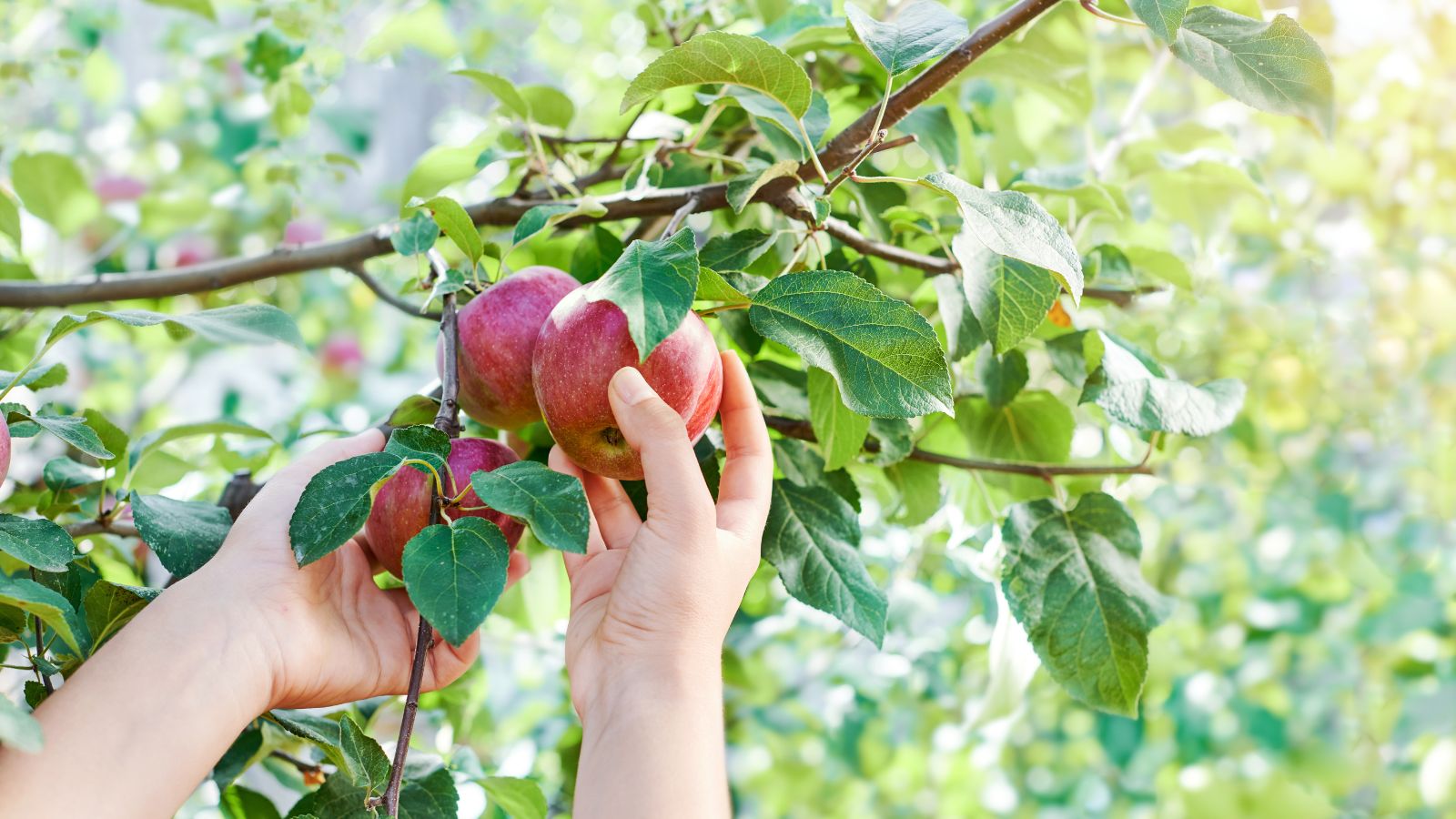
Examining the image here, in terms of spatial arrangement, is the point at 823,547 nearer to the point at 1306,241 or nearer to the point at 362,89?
the point at 1306,241

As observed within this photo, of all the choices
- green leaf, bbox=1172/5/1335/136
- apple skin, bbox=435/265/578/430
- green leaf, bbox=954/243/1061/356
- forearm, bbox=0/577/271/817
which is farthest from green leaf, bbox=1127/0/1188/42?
forearm, bbox=0/577/271/817

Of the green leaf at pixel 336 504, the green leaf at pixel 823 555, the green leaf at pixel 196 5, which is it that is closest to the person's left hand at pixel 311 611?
the green leaf at pixel 336 504

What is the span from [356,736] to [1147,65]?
123 cm

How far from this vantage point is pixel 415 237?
684 millimetres

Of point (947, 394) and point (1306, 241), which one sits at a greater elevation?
point (947, 394)

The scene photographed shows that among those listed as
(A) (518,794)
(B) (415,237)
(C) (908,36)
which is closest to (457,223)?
(B) (415,237)

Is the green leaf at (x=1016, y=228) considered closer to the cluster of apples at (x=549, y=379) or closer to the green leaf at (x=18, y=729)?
the cluster of apples at (x=549, y=379)

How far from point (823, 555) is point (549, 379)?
223 mm

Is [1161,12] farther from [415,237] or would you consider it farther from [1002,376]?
[415,237]

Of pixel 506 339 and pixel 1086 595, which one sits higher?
pixel 506 339

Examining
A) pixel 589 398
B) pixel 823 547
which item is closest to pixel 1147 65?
pixel 823 547

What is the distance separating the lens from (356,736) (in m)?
0.55

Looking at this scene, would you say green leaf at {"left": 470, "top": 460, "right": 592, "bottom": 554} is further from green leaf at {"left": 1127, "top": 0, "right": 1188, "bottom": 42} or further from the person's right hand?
green leaf at {"left": 1127, "top": 0, "right": 1188, "bottom": 42}

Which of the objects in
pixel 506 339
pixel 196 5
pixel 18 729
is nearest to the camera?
pixel 18 729
